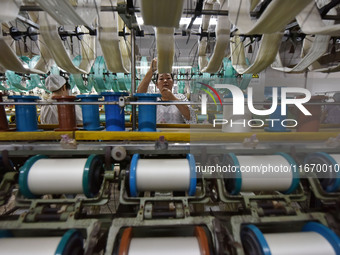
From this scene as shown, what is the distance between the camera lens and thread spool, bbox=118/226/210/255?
0.77 metres

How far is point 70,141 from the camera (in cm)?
106

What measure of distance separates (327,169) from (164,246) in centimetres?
88

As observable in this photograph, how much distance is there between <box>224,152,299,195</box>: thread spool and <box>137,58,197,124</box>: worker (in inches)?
33.2

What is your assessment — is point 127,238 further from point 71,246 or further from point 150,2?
point 150,2

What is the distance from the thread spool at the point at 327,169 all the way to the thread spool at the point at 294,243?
24 centimetres

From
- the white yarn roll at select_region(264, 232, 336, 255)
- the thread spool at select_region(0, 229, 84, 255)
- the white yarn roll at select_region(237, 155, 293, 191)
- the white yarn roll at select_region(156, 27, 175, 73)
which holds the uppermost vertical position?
the white yarn roll at select_region(156, 27, 175, 73)

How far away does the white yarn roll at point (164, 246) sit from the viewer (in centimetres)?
77

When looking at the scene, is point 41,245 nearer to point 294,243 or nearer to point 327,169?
point 294,243

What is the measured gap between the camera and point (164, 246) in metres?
0.79

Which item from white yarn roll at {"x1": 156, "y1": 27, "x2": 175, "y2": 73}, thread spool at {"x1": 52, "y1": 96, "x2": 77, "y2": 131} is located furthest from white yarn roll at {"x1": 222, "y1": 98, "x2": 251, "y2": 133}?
thread spool at {"x1": 52, "y1": 96, "x2": 77, "y2": 131}

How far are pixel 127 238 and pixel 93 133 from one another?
0.62 meters

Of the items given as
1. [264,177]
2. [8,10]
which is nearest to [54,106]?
[8,10]

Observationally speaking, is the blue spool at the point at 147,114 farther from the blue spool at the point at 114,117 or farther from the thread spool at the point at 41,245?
→ the thread spool at the point at 41,245

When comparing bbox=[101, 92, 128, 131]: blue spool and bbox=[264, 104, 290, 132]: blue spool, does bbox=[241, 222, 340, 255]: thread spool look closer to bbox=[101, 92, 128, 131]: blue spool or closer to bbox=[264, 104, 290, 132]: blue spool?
bbox=[264, 104, 290, 132]: blue spool
